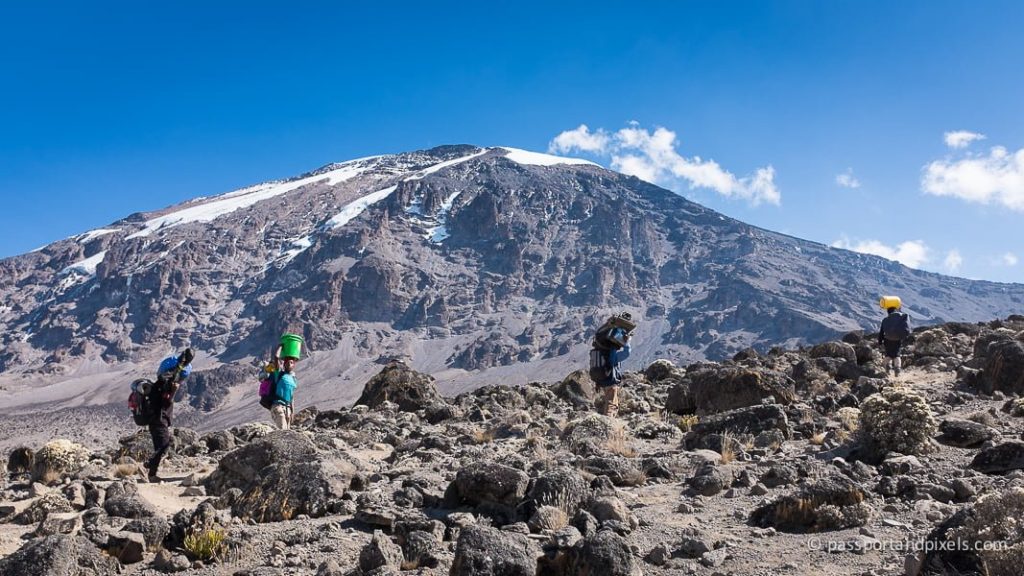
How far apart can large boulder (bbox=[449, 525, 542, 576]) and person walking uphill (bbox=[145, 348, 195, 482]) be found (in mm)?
5254

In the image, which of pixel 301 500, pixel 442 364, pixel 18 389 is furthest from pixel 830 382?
pixel 18 389

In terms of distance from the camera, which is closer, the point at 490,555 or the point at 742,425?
the point at 490,555

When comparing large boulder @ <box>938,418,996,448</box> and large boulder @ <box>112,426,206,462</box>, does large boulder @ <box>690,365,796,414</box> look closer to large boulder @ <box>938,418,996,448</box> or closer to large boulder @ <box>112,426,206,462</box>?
large boulder @ <box>938,418,996,448</box>

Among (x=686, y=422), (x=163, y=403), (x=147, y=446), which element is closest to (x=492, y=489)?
(x=163, y=403)

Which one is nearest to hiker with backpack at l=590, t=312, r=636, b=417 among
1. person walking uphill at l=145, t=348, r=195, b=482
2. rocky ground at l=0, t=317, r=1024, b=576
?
rocky ground at l=0, t=317, r=1024, b=576

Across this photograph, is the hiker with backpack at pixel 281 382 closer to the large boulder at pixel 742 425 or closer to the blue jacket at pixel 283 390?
the blue jacket at pixel 283 390

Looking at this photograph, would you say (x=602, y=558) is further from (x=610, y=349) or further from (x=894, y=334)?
(x=894, y=334)

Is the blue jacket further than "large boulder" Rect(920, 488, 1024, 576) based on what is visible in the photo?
Yes

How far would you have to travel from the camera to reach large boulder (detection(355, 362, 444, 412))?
1594 cm

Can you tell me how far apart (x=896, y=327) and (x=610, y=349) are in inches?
313

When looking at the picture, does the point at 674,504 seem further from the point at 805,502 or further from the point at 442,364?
the point at 442,364

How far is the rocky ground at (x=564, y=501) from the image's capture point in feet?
14.2

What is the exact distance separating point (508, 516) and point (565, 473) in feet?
1.95

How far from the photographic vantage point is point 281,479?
20.1 feet
